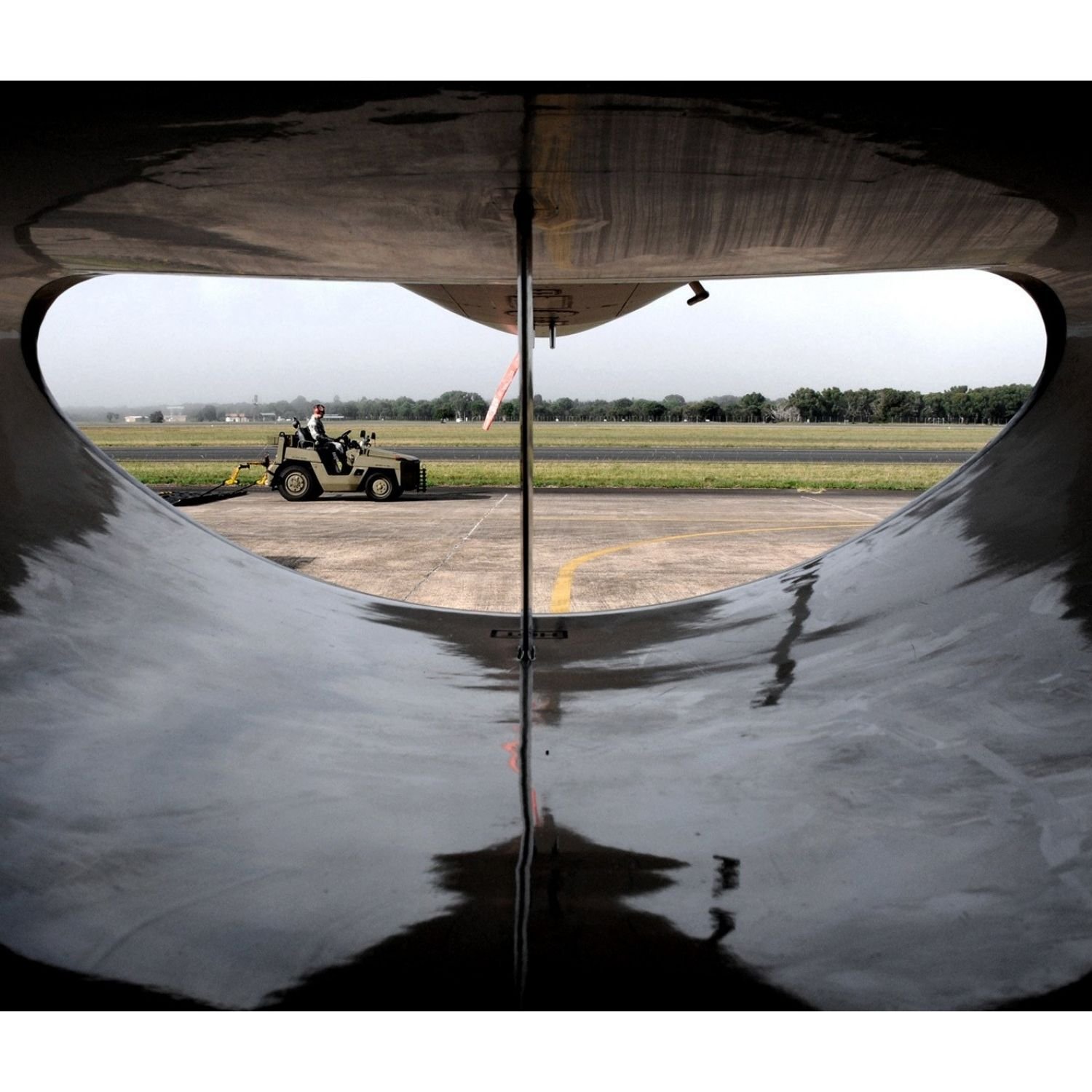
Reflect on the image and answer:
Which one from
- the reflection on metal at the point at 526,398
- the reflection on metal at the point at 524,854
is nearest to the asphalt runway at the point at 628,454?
the reflection on metal at the point at 526,398

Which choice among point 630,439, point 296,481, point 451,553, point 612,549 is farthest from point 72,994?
point 630,439

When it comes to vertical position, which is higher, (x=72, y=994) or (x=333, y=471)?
(x=333, y=471)

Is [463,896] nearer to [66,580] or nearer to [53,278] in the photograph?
[66,580]

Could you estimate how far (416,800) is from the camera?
3416mm

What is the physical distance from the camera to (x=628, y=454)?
38562mm

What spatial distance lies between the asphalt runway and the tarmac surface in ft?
41.2

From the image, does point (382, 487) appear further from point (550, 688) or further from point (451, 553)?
point (550, 688)

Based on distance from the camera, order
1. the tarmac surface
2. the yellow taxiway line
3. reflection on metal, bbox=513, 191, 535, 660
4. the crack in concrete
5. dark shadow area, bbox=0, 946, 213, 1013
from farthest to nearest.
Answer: the tarmac surface
the crack in concrete
the yellow taxiway line
reflection on metal, bbox=513, 191, 535, 660
dark shadow area, bbox=0, 946, 213, 1013

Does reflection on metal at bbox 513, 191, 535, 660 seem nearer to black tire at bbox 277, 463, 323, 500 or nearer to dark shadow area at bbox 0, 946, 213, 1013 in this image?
dark shadow area at bbox 0, 946, 213, 1013

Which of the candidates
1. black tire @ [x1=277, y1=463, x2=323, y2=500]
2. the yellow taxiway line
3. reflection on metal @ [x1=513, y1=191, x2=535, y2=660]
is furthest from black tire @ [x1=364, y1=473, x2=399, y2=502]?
reflection on metal @ [x1=513, y1=191, x2=535, y2=660]

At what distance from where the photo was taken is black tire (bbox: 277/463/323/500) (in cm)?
1986

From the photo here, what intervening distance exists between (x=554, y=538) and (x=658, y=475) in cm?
1359

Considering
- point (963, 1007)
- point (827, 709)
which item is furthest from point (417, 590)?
point (963, 1007)

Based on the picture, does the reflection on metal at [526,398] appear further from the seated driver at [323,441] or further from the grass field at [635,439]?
the grass field at [635,439]
